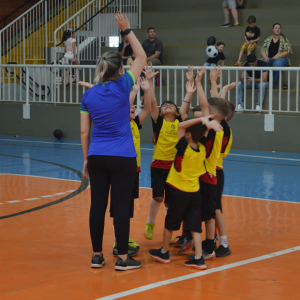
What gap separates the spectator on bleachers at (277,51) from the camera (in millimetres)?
13461

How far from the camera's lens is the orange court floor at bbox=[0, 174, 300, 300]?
3.89m

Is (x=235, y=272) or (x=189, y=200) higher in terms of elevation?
(x=189, y=200)

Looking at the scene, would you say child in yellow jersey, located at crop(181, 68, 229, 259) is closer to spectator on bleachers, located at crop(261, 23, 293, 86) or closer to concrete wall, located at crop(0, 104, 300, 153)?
concrete wall, located at crop(0, 104, 300, 153)

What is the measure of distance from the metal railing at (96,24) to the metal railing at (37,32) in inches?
28.6

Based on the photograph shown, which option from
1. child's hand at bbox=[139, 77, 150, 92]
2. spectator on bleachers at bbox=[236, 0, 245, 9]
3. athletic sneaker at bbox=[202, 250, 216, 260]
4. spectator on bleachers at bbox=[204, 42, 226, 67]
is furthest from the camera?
spectator on bleachers at bbox=[236, 0, 245, 9]

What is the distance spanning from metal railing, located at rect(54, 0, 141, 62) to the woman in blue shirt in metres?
14.0

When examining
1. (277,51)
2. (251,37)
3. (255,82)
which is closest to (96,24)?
(251,37)

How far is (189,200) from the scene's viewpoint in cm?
455

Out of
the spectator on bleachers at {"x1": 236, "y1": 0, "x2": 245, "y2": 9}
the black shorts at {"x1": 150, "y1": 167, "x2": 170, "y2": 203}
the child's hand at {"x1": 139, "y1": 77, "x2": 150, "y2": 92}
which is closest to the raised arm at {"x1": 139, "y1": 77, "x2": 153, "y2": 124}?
the child's hand at {"x1": 139, "y1": 77, "x2": 150, "y2": 92}

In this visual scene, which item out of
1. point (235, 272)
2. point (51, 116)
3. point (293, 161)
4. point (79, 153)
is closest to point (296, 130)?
point (293, 161)

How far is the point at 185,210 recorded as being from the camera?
4.59 m

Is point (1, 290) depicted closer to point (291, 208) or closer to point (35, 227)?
point (35, 227)

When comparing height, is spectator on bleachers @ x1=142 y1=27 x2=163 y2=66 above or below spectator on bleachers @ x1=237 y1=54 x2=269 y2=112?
above

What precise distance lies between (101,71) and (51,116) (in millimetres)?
11385
